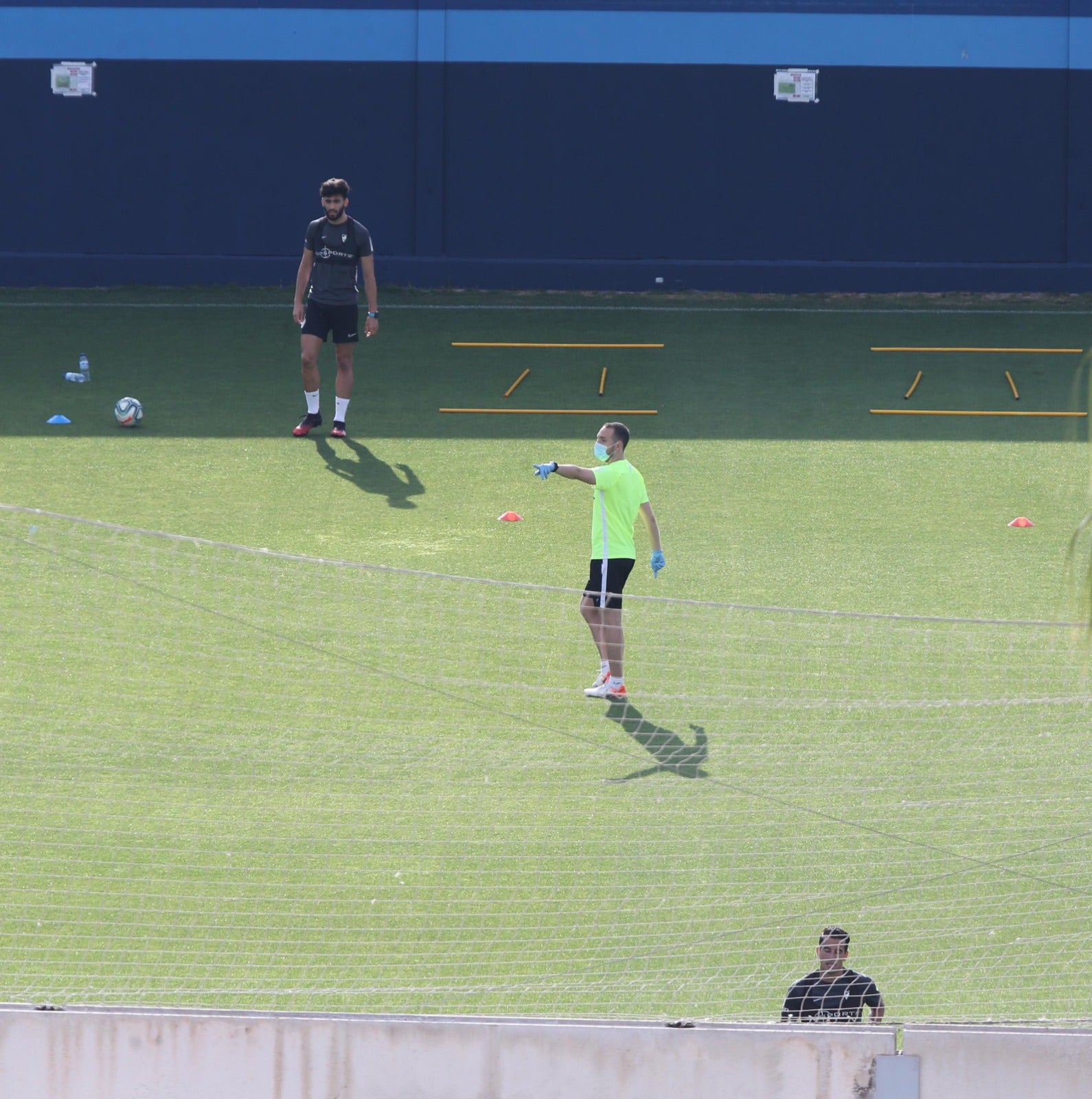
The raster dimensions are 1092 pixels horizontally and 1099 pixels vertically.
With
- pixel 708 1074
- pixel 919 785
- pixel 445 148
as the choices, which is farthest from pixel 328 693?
pixel 445 148

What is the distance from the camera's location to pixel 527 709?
9828 millimetres

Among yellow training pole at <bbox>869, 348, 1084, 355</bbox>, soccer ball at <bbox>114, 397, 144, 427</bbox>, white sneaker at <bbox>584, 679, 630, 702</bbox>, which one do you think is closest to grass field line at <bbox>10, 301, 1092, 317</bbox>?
yellow training pole at <bbox>869, 348, 1084, 355</bbox>

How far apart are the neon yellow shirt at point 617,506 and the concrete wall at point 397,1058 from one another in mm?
4169

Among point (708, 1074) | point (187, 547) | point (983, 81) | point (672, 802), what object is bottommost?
point (708, 1074)

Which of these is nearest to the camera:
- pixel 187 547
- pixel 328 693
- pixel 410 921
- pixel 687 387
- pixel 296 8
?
pixel 410 921

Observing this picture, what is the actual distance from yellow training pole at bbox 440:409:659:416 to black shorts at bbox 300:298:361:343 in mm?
2008

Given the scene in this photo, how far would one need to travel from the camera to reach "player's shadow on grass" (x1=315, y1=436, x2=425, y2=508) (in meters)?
13.7

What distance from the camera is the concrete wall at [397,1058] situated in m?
5.96

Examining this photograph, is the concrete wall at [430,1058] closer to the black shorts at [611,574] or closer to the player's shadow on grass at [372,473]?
the black shorts at [611,574]

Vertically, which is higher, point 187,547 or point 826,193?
point 826,193

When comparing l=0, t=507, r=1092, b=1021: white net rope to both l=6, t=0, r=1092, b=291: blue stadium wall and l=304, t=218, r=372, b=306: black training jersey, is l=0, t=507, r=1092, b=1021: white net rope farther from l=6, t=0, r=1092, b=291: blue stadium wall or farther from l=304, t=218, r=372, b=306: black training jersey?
l=6, t=0, r=1092, b=291: blue stadium wall

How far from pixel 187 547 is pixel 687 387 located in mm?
6316

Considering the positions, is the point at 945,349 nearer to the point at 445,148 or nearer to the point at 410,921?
the point at 445,148

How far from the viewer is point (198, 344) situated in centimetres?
1791
